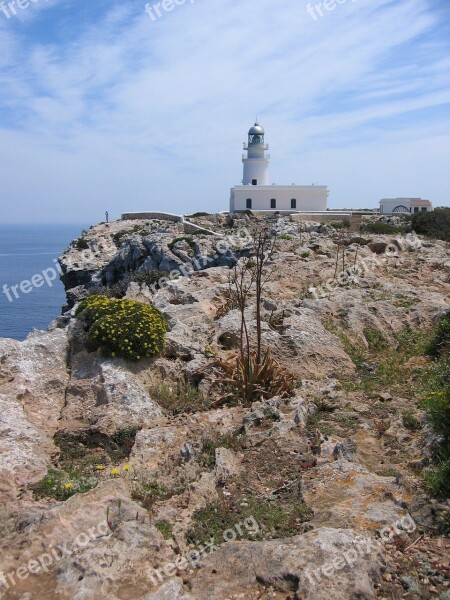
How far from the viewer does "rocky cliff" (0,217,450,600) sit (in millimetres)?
3975

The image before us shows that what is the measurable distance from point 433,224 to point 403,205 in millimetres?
29606

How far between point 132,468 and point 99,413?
5.38ft

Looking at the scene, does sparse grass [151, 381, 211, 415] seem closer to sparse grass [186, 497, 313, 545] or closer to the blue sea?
sparse grass [186, 497, 313, 545]

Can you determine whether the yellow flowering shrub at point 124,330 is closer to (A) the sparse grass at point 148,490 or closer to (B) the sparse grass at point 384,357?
(A) the sparse grass at point 148,490

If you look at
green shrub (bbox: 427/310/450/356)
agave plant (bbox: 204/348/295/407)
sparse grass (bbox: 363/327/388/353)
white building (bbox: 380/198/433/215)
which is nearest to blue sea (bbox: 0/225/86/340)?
sparse grass (bbox: 363/327/388/353)

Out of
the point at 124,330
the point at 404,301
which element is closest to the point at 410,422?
the point at 124,330

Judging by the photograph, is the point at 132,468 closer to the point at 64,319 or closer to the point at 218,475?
the point at 218,475

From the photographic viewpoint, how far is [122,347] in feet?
28.4

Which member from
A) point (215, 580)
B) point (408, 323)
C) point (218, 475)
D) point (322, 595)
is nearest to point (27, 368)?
point (218, 475)

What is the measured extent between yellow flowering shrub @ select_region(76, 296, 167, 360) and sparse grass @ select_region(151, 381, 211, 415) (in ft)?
2.30

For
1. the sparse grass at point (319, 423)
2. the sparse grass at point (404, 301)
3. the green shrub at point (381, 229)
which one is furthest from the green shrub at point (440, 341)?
the green shrub at point (381, 229)

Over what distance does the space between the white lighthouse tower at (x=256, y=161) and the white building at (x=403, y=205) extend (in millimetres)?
15532

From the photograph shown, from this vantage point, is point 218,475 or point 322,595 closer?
point 322,595

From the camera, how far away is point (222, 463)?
601 centimetres
